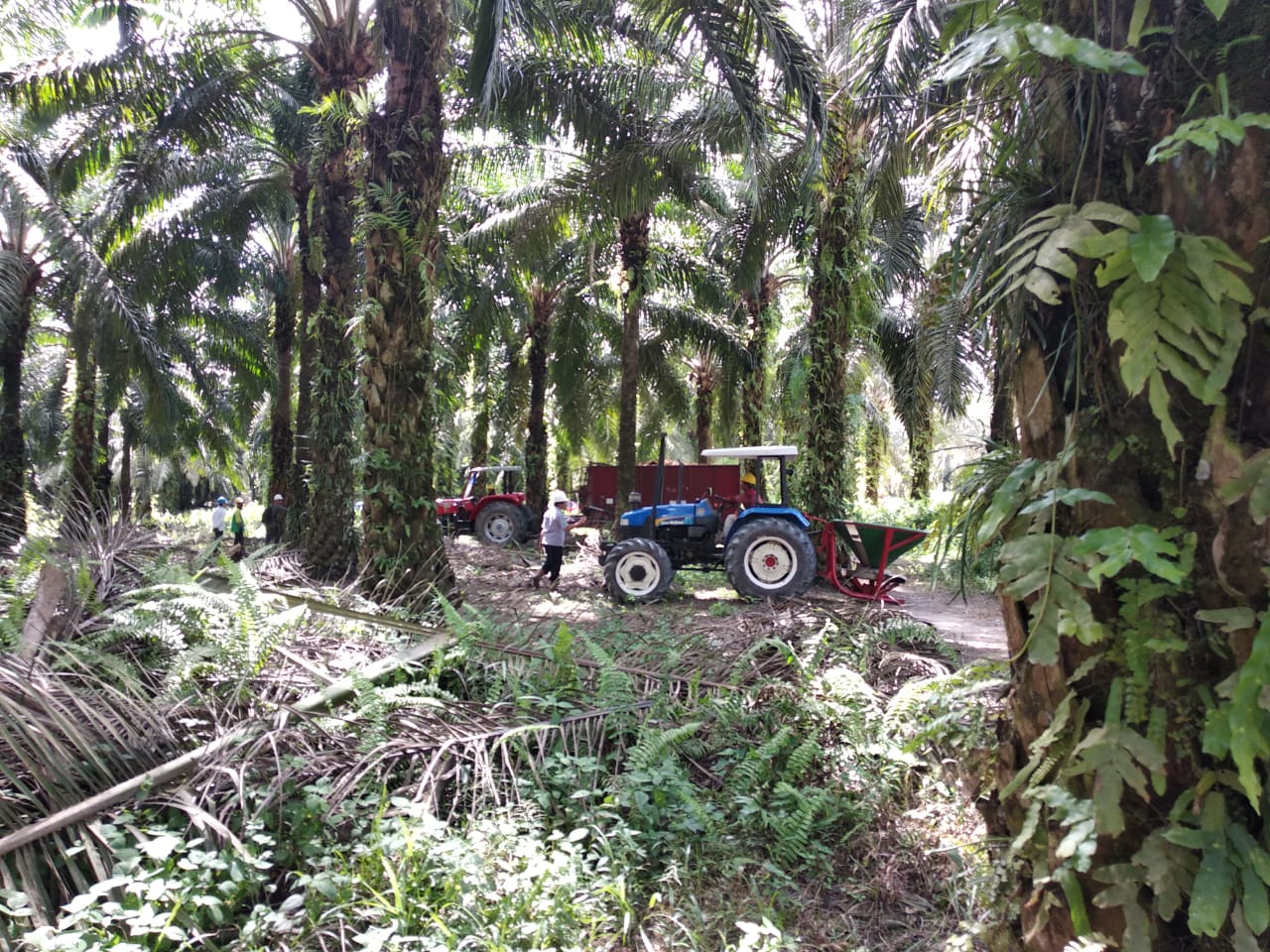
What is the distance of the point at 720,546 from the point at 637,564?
1.23 m

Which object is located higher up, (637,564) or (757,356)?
(757,356)

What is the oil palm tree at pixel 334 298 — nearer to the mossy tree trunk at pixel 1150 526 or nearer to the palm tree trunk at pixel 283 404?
the palm tree trunk at pixel 283 404

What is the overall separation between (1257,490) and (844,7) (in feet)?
33.3

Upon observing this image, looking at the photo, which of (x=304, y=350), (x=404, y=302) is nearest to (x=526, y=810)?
(x=404, y=302)

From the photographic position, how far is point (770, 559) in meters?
9.75

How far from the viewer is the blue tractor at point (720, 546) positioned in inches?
380

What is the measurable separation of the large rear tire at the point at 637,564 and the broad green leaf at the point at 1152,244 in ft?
27.8

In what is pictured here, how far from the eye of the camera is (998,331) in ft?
8.29

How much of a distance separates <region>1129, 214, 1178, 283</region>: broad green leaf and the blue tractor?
7.61 metres

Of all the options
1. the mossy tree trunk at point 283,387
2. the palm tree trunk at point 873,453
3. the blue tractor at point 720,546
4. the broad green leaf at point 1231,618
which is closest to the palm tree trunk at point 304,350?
the mossy tree trunk at point 283,387

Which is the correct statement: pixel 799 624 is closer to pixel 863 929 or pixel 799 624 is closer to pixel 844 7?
pixel 863 929

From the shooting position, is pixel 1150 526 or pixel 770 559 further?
pixel 770 559

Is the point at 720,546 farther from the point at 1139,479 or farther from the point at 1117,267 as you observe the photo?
the point at 1117,267

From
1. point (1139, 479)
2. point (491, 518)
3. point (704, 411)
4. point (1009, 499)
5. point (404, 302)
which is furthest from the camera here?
point (704, 411)
